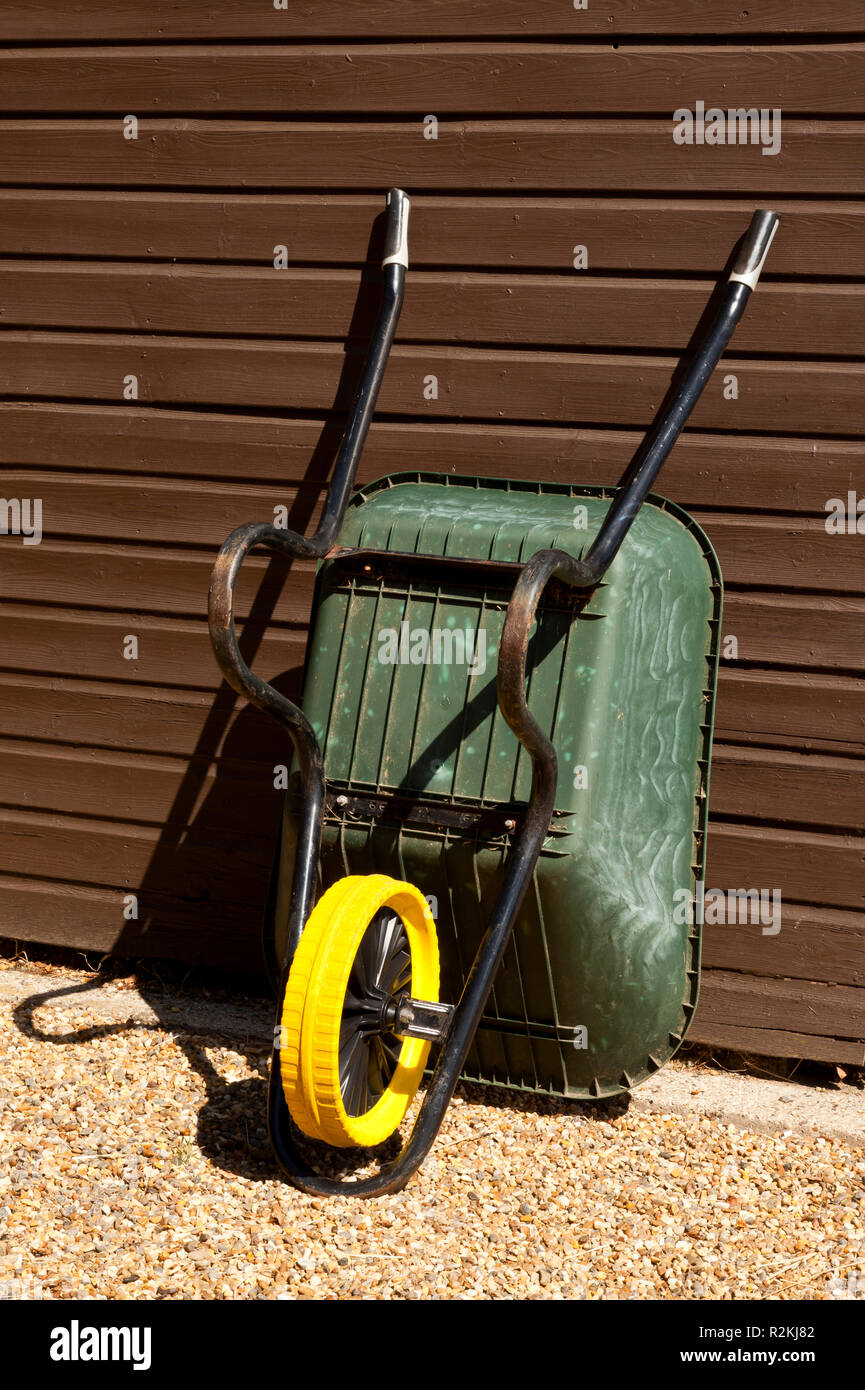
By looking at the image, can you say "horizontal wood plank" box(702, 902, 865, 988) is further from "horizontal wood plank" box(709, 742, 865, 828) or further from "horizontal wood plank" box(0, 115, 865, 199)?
"horizontal wood plank" box(0, 115, 865, 199)

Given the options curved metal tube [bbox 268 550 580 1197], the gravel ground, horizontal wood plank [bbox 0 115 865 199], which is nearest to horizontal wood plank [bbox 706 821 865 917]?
the gravel ground

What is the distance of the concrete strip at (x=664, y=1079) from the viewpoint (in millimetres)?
3260

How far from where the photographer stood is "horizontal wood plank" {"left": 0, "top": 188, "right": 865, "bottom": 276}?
330cm

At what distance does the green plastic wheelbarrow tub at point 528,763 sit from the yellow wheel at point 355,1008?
0.61ft

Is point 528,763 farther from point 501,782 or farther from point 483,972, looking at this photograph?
point 483,972

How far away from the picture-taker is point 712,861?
3479mm

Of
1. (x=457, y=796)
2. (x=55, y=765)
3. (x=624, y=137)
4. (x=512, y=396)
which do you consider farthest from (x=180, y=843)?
(x=624, y=137)

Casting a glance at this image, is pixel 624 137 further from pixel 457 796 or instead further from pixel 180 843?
pixel 180 843

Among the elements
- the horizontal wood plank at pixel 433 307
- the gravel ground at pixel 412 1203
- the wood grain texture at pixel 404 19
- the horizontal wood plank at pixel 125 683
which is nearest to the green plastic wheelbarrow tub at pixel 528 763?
the gravel ground at pixel 412 1203

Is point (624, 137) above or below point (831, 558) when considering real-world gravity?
above

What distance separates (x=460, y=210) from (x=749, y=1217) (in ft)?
8.34

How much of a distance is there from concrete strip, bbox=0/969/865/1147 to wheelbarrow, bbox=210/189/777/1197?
372 millimetres

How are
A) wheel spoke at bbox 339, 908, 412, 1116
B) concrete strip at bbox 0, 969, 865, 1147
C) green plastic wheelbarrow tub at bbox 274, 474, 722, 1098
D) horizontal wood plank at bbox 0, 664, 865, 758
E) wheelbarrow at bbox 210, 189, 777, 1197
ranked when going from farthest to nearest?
horizontal wood plank at bbox 0, 664, 865, 758
concrete strip at bbox 0, 969, 865, 1147
green plastic wheelbarrow tub at bbox 274, 474, 722, 1098
wheelbarrow at bbox 210, 189, 777, 1197
wheel spoke at bbox 339, 908, 412, 1116

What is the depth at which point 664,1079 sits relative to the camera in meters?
3.46
